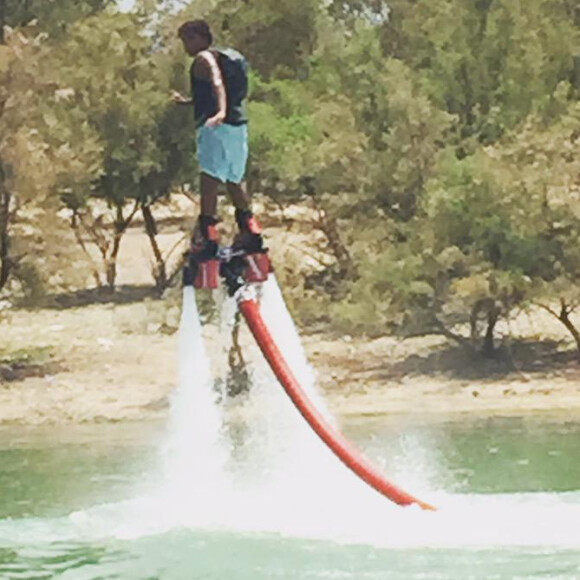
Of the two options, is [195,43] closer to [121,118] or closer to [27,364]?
[27,364]

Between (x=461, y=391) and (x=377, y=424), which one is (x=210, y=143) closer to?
(x=377, y=424)

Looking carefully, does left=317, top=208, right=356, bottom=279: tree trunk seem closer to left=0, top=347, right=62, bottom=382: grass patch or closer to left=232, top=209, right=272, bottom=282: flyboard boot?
left=0, top=347, right=62, bottom=382: grass patch

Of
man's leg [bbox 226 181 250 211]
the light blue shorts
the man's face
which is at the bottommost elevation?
man's leg [bbox 226 181 250 211]

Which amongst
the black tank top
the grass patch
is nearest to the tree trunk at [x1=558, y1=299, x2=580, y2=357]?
the grass patch

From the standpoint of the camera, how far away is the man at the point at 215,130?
9758 millimetres

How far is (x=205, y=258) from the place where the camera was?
10.1 meters

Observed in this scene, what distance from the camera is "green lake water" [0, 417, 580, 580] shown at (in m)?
11.2

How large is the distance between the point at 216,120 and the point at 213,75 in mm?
257


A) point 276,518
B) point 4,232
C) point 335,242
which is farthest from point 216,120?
point 335,242

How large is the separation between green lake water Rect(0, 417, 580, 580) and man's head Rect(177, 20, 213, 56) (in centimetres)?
343

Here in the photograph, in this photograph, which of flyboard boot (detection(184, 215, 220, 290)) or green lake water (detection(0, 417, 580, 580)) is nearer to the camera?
flyboard boot (detection(184, 215, 220, 290))

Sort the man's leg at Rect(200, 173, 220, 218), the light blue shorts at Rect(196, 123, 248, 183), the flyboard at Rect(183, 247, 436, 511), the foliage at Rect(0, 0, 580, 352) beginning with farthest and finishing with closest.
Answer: the foliage at Rect(0, 0, 580, 352)
the flyboard at Rect(183, 247, 436, 511)
the man's leg at Rect(200, 173, 220, 218)
the light blue shorts at Rect(196, 123, 248, 183)

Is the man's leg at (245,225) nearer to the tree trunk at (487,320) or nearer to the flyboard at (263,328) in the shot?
the flyboard at (263,328)

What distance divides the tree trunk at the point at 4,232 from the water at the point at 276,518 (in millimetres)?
9111
